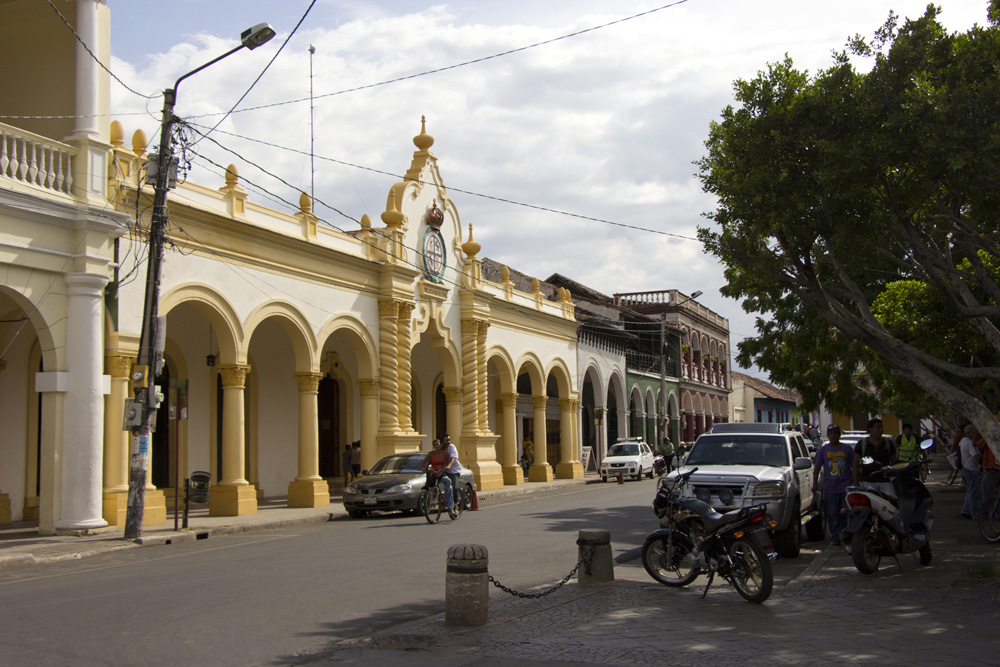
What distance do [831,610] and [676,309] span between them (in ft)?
151

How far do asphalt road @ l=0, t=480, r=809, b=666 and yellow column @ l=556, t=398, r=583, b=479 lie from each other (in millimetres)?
19163

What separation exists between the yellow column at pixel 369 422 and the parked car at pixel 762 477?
12.8 m

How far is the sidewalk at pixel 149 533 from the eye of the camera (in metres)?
13.9

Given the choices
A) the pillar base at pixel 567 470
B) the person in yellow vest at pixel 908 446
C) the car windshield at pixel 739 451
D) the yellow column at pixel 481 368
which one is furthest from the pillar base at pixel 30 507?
the pillar base at pixel 567 470

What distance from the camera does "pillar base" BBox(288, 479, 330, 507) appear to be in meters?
22.6

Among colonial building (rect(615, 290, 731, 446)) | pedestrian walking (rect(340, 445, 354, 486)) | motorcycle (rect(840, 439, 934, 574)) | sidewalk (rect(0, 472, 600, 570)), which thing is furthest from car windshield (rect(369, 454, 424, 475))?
colonial building (rect(615, 290, 731, 446))

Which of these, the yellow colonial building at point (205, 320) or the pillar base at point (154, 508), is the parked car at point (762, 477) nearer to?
the yellow colonial building at point (205, 320)

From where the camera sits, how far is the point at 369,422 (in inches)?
985

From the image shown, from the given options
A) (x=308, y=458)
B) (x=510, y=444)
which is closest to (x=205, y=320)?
(x=308, y=458)

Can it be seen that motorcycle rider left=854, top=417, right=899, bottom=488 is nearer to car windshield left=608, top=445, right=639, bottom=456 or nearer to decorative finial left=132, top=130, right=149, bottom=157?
decorative finial left=132, top=130, right=149, bottom=157

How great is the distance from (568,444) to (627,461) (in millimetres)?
3466

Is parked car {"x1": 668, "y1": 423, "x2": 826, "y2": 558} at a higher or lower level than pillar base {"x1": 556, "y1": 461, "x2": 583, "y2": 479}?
higher

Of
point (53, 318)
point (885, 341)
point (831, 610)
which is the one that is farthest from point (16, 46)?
point (831, 610)

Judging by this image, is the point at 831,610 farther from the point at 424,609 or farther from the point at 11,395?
the point at 11,395
